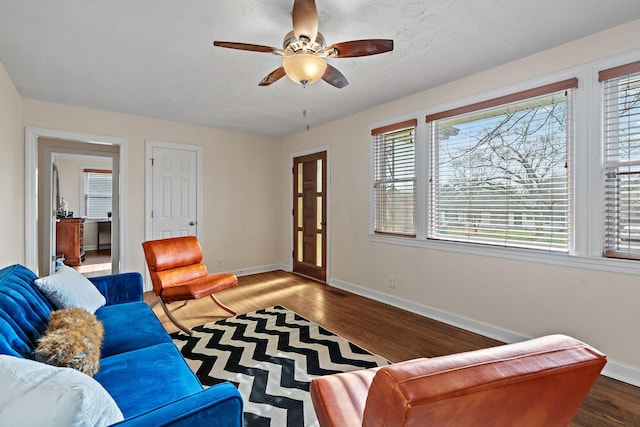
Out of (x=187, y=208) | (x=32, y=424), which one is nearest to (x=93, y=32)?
(x=32, y=424)

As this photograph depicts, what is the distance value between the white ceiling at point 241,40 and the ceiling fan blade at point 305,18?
20cm

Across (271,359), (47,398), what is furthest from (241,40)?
(271,359)

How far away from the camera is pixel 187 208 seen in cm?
452

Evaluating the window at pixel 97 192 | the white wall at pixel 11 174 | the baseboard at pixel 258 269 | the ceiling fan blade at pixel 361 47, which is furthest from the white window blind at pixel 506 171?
the window at pixel 97 192

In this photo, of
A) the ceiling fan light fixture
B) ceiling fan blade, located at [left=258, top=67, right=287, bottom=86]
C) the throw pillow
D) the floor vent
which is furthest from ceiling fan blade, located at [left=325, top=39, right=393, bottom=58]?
the floor vent

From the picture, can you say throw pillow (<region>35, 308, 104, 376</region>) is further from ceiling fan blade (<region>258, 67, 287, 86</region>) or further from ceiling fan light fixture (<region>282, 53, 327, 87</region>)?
ceiling fan blade (<region>258, 67, 287, 86</region>)

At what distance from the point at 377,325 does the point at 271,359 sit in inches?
45.5

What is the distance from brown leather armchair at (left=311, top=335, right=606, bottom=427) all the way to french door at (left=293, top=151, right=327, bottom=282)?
3.78 meters

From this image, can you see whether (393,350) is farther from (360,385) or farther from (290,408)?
(360,385)

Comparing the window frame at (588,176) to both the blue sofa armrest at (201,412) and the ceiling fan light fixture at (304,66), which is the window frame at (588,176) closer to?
the ceiling fan light fixture at (304,66)

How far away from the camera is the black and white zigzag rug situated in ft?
5.73

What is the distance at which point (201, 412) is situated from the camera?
0.89m

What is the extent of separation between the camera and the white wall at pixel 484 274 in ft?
6.77

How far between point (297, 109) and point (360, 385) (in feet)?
10.9
